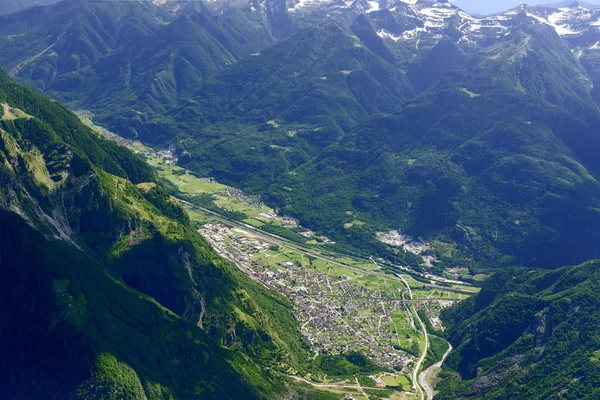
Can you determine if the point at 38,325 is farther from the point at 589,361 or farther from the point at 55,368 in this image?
the point at 589,361

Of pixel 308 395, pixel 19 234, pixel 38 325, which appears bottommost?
pixel 308 395

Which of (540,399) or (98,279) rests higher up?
(98,279)

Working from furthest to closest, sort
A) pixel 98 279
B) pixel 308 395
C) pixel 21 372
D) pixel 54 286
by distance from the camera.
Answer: pixel 308 395
pixel 98 279
pixel 54 286
pixel 21 372

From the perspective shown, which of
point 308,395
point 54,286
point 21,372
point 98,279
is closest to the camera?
point 21,372

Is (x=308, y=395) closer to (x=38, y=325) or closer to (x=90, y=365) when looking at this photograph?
(x=90, y=365)

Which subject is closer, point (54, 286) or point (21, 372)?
point (21, 372)

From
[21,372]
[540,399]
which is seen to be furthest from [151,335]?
[540,399]

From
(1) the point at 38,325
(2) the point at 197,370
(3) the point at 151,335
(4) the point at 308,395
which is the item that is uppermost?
(1) the point at 38,325

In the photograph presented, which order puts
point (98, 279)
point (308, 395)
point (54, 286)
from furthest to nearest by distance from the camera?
1. point (308, 395)
2. point (98, 279)
3. point (54, 286)

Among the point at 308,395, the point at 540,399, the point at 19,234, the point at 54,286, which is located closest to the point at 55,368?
the point at 54,286
